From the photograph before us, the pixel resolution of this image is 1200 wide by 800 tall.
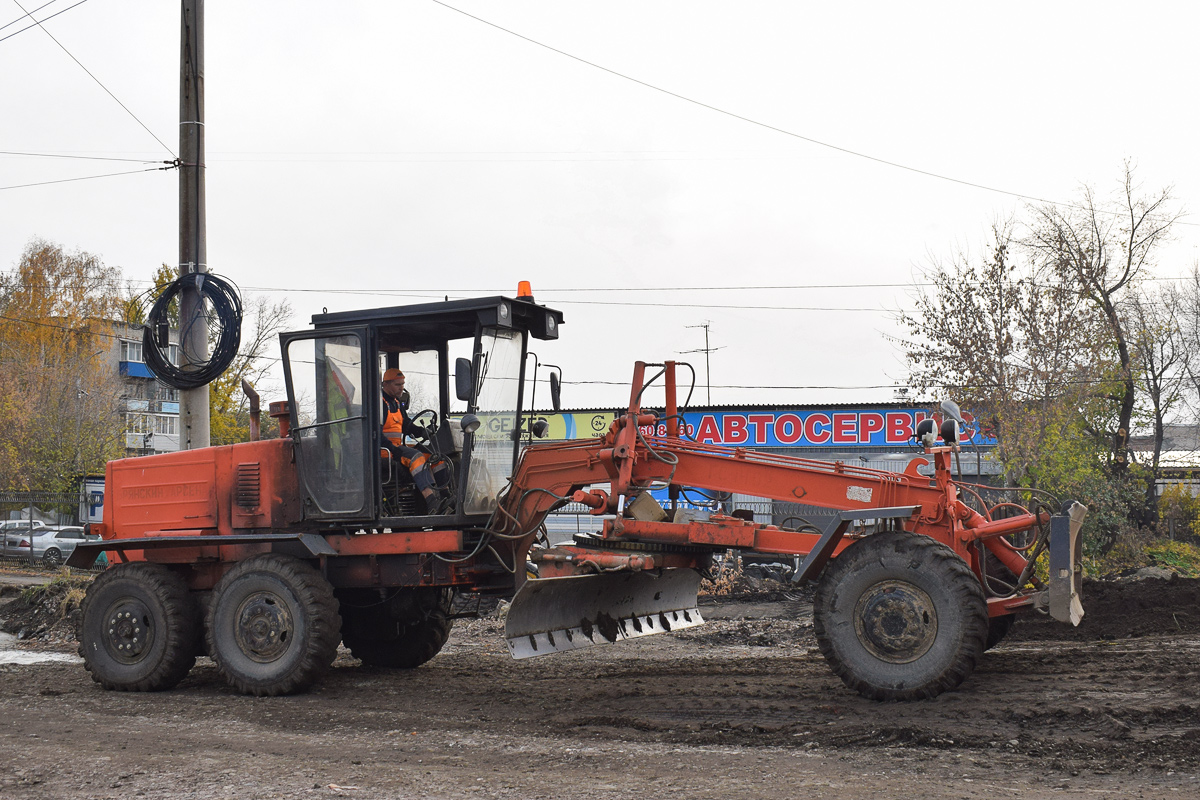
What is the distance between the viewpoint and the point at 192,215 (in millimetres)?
11844

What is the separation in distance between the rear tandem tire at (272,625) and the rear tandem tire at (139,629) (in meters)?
0.53

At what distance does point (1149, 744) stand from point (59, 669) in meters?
10.00

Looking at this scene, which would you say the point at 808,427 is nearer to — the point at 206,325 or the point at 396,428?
the point at 206,325

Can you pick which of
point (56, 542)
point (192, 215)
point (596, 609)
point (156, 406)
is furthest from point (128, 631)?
point (156, 406)

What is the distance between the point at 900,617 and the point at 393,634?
17.3 ft

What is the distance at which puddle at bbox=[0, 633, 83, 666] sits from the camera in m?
11.8

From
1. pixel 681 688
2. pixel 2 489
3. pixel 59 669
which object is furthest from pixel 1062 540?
pixel 2 489

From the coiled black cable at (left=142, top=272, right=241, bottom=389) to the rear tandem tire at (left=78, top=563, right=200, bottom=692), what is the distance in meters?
2.63

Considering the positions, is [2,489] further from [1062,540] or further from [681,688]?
[1062,540]

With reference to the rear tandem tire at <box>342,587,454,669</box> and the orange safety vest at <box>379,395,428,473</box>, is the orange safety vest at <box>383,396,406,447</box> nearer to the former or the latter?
the orange safety vest at <box>379,395,428,473</box>

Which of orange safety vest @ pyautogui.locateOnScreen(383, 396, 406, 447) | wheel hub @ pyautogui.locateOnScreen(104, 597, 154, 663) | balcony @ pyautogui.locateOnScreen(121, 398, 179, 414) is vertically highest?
balcony @ pyautogui.locateOnScreen(121, 398, 179, 414)

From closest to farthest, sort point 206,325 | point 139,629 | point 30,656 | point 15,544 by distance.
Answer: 1. point 139,629
2. point 206,325
3. point 30,656
4. point 15,544

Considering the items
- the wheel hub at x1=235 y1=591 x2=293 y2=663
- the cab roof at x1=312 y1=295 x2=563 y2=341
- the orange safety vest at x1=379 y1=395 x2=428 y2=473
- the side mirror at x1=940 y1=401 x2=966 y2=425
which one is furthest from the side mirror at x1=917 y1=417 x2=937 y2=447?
the wheel hub at x1=235 y1=591 x2=293 y2=663

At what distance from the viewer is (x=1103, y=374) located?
21.6m
